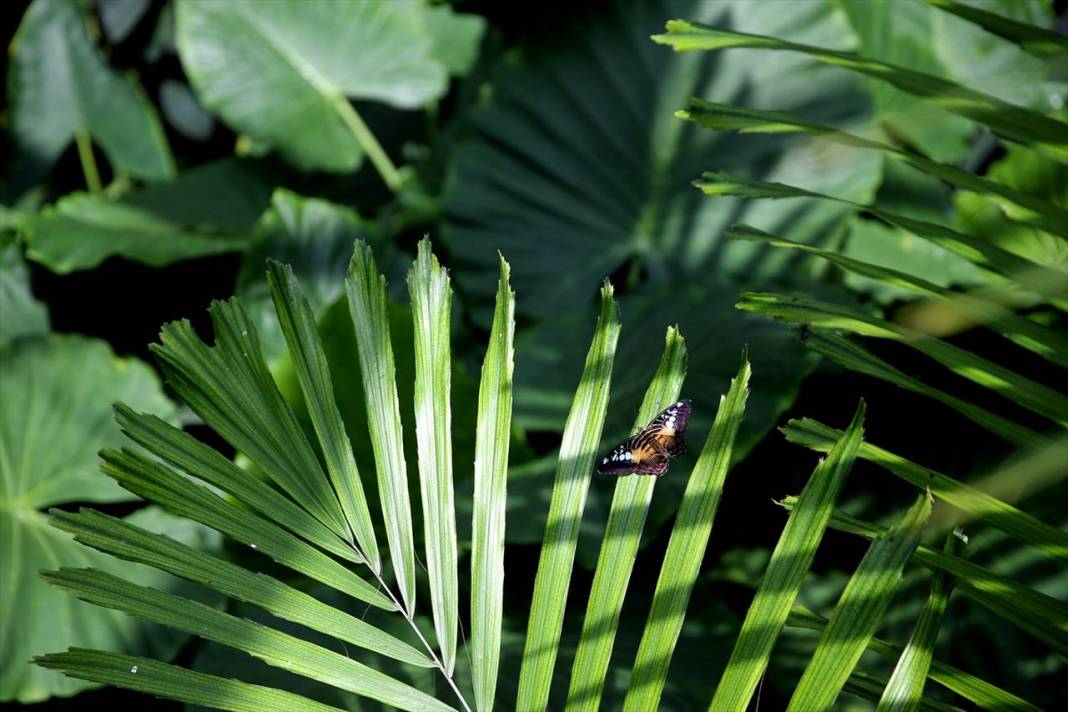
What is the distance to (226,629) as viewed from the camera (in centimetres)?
61

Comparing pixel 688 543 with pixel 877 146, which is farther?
pixel 877 146

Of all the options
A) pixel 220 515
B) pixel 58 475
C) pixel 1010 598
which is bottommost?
pixel 58 475

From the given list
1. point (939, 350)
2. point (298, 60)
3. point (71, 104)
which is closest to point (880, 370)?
point (939, 350)

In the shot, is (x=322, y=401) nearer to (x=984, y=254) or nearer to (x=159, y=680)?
(x=159, y=680)

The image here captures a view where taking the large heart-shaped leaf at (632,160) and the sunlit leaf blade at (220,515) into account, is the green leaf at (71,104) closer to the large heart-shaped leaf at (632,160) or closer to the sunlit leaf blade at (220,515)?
the large heart-shaped leaf at (632,160)

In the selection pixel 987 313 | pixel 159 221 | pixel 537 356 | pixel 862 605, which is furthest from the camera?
pixel 159 221

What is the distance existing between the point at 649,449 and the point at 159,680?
33 centimetres

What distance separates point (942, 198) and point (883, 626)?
30.4 inches

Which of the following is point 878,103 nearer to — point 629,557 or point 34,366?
point 629,557

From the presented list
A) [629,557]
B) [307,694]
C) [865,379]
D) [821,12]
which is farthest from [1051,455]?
[821,12]

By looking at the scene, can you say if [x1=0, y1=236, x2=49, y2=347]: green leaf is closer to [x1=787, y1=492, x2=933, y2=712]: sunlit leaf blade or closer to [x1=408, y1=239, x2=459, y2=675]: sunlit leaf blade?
[x1=408, y1=239, x2=459, y2=675]: sunlit leaf blade

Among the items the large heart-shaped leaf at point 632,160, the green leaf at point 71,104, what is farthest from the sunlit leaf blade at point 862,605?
the green leaf at point 71,104

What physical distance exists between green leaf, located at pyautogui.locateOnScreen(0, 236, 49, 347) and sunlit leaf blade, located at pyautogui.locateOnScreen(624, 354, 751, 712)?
1.35 m

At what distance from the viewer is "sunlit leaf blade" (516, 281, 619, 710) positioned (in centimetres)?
65
